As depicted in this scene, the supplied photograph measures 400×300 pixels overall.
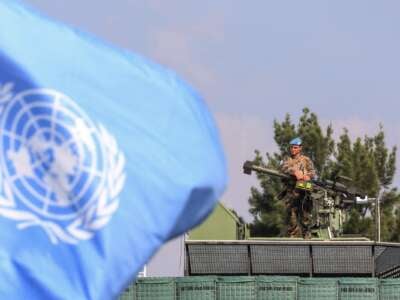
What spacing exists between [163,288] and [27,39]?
1035 centimetres

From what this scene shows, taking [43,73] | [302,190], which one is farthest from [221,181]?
[302,190]

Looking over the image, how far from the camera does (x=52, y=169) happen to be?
10.8 m

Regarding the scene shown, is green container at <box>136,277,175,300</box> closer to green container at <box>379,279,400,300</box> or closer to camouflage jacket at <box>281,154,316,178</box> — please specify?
green container at <box>379,279,400,300</box>

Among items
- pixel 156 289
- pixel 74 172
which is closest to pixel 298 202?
pixel 156 289

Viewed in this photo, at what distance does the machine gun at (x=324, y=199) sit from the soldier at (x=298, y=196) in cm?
6

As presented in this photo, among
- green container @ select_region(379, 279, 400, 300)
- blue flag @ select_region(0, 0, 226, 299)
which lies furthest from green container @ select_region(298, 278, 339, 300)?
blue flag @ select_region(0, 0, 226, 299)

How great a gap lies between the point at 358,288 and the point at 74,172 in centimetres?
1047

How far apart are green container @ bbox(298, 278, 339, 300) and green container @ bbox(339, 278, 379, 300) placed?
3.1 inches

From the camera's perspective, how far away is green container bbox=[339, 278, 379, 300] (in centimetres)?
2083

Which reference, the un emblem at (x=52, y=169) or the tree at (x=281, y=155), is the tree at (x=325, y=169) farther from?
the un emblem at (x=52, y=169)

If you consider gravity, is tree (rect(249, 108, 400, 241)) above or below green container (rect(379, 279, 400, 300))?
above

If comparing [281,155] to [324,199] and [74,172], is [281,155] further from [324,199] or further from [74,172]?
[74,172]

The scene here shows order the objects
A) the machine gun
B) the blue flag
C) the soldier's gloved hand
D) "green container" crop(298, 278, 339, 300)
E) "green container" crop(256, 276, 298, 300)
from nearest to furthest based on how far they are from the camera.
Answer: the blue flag, "green container" crop(256, 276, 298, 300), "green container" crop(298, 278, 339, 300), the soldier's gloved hand, the machine gun

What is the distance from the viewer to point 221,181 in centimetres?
1139
